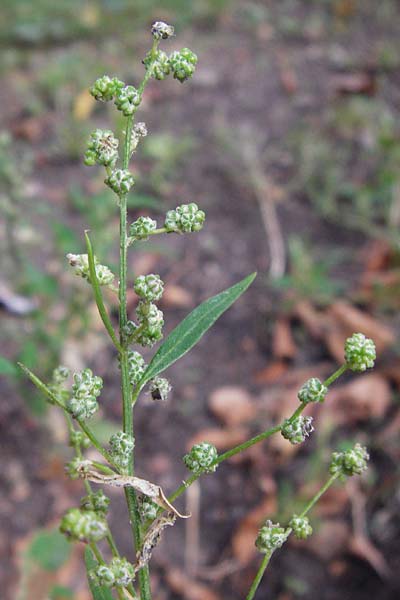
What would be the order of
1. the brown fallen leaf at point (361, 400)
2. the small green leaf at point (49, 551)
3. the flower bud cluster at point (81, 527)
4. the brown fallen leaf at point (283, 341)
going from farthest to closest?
the brown fallen leaf at point (283, 341)
the brown fallen leaf at point (361, 400)
the small green leaf at point (49, 551)
the flower bud cluster at point (81, 527)

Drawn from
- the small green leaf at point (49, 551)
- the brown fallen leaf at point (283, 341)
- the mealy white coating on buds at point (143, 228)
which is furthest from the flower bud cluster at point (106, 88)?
the brown fallen leaf at point (283, 341)

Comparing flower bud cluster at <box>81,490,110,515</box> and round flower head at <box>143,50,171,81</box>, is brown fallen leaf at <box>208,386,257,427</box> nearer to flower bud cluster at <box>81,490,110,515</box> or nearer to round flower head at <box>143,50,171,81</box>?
flower bud cluster at <box>81,490,110,515</box>

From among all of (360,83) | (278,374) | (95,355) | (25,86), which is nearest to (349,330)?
(278,374)

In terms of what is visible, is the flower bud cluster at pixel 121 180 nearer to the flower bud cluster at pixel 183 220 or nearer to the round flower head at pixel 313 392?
the flower bud cluster at pixel 183 220

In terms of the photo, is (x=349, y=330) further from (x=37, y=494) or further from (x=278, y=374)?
(x=37, y=494)

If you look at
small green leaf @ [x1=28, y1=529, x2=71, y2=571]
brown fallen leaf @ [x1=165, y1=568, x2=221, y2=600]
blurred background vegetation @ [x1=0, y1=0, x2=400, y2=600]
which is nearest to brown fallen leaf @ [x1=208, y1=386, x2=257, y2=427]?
blurred background vegetation @ [x1=0, y1=0, x2=400, y2=600]

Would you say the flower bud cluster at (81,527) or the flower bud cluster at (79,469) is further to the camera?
the flower bud cluster at (79,469)

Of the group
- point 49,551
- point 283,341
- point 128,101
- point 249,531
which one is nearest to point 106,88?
point 128,101
